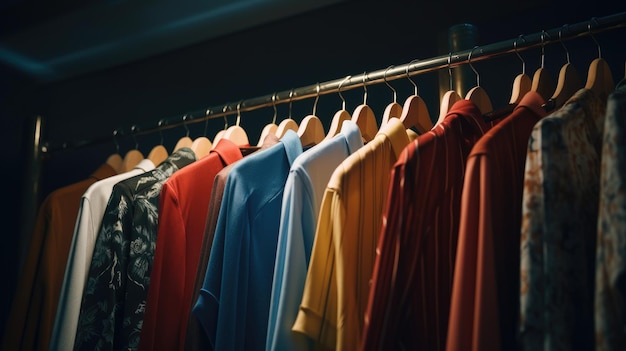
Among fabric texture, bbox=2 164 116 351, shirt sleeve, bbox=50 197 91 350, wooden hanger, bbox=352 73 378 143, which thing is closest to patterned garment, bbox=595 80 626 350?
wooden hanger, bbox=352 73 378 143

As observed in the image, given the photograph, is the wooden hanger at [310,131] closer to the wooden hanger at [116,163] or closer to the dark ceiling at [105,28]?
the wooden hanger at [116,163]

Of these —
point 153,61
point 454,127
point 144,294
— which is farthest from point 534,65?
point 153,61

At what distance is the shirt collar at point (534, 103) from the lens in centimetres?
103

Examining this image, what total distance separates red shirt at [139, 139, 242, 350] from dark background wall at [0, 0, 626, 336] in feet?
2.29

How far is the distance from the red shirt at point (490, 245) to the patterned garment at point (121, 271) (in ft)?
2.05

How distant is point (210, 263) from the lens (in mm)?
1069

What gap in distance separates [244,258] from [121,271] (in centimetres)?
28

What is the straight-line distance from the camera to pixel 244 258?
108 cm

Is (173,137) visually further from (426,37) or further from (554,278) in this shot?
(554,278)

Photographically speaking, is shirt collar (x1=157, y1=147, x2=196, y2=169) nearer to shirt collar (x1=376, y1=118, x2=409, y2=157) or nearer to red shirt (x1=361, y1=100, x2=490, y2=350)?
shirt collar (x1=376, y1=118, x2=409, y2=157)

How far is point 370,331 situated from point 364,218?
0.76 feet

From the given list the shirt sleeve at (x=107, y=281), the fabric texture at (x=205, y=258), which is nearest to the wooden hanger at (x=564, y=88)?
the fabric texture at (x=205, y=258)

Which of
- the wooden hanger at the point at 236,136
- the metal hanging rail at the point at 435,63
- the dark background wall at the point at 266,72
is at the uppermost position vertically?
the dark background wall at the point at 266,72

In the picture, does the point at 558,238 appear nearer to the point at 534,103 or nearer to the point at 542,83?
the point at 534,103
